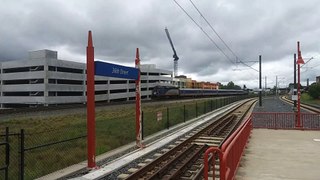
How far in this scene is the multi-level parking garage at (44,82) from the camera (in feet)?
271

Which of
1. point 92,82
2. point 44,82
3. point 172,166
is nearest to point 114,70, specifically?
point 92,82

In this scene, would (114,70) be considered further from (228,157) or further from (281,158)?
(228,157)

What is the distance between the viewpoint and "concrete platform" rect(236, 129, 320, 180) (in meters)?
9.52

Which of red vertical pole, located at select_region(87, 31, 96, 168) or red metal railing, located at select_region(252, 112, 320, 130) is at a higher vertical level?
red vertical pole, located at select_region(87, 31, 96, 168)

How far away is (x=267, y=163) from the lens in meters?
11.0

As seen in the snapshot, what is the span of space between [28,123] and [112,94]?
77.0 m

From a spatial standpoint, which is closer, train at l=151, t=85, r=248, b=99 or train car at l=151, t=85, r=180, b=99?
train car at l=151, t=85, r=180, b=99

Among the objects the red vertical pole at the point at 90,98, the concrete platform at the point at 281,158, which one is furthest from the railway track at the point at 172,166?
the red vertical pole at the point at 90,98

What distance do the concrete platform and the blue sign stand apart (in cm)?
550

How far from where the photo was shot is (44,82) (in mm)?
81375

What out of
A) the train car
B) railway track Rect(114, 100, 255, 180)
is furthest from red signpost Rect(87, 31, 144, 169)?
the train car

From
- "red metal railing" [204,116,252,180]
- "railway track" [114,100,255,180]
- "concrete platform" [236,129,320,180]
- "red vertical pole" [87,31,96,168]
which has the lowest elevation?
"railway track" [114,100,255,180]

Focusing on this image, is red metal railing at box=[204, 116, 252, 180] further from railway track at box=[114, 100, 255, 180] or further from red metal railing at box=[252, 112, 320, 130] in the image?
red metal railing at box=[252, 112, 320, 130]

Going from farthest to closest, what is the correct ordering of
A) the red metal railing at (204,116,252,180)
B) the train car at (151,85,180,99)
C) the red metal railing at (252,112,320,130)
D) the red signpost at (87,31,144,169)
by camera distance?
1. the train car at (151,85,180,99)
2. the red metal railing at (252,112,320,130)
3. the red signpost at (87,31,144,169)
4. the red metal railing at (204,116,252,180)
